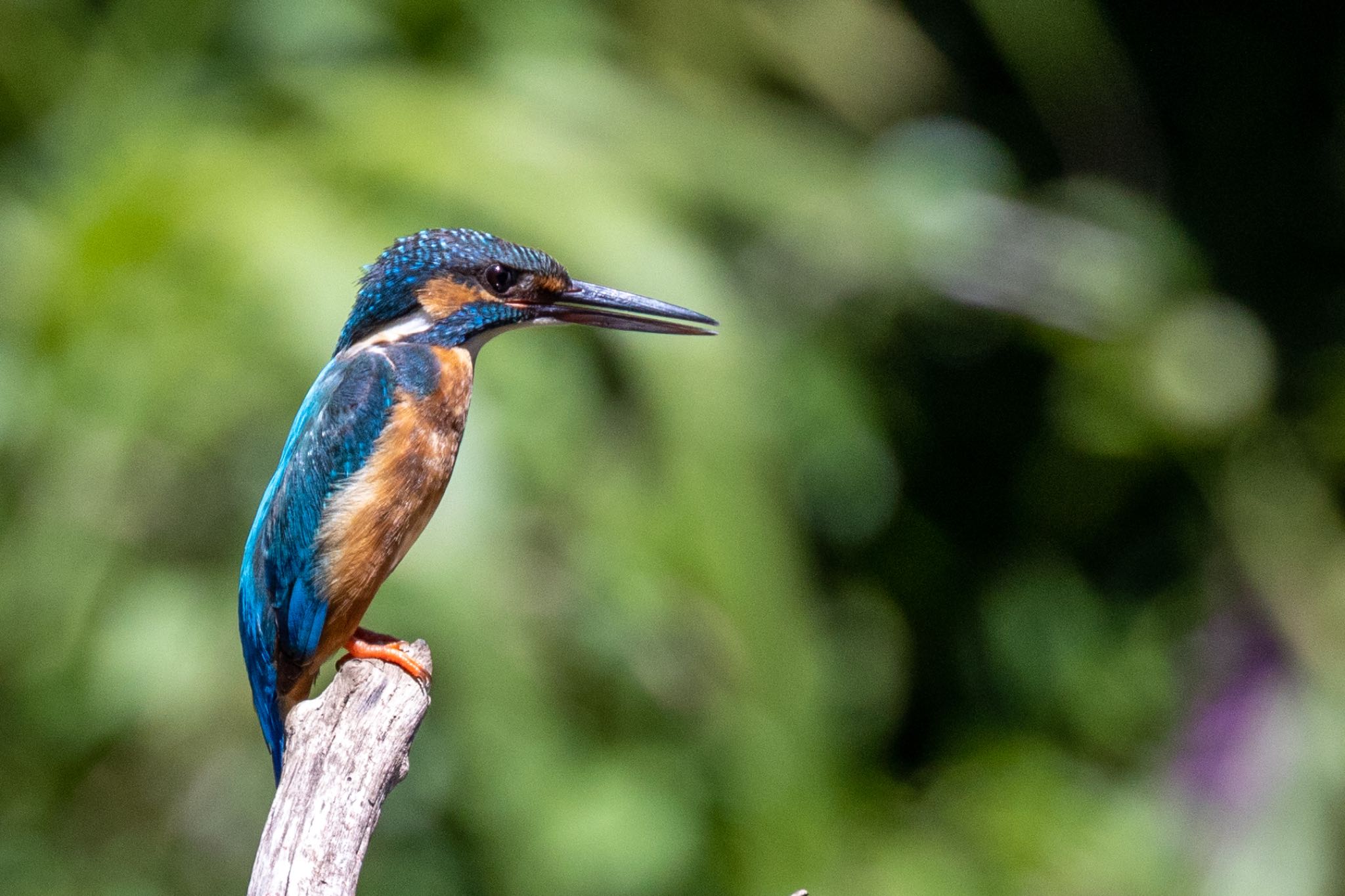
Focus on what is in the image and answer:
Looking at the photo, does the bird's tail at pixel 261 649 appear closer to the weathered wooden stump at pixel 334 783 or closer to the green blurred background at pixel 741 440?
the weathered wooden stump at pixel 334 783

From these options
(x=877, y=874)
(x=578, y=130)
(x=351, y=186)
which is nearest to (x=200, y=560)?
(x=351, y=186)

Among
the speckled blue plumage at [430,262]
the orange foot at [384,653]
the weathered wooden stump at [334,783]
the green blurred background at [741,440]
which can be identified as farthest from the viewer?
the green blurred background at [741,440]

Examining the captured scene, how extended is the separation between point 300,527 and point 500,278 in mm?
466

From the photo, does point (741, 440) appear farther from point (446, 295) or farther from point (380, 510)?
point (380, 510)

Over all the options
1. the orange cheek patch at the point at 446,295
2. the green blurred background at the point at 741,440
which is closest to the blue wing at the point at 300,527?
the orange cheek patch at the point at 446,295

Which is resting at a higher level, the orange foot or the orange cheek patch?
the orange cheek patch

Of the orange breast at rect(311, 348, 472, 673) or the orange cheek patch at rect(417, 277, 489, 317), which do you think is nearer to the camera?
the orange breast at rect(311, 348, 472, 673)

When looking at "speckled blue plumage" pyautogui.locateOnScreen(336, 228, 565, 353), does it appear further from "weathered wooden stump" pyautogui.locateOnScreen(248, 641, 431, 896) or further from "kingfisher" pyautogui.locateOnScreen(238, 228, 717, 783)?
"weathered wooden stump" pyautogui.locateOnScreen(248, 641, 431, 896)

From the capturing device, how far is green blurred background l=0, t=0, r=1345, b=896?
3137 mm

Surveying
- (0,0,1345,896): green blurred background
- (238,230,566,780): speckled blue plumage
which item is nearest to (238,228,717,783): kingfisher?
(238,230,566,780): speckled blue plumage

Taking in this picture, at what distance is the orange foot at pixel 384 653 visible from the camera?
79.1 inches

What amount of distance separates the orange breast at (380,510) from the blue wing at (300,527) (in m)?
0.02

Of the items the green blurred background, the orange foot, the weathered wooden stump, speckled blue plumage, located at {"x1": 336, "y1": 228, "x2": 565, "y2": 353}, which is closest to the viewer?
the weathered wooden stump

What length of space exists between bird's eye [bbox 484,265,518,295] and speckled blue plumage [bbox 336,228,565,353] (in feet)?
0.03
